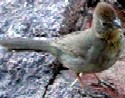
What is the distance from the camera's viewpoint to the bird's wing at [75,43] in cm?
452

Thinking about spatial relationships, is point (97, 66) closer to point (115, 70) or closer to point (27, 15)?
point (115, 70)

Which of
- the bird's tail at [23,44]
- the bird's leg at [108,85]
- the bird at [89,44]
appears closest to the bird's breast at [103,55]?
the bird at [89,44]

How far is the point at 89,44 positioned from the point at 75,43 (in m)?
0.12

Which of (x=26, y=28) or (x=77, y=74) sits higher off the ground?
(x=26, y=28)

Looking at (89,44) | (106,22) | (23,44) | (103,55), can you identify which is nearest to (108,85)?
(103,55)

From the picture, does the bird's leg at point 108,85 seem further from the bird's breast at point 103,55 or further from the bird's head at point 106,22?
the bird's head at point 106,22

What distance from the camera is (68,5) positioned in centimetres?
491

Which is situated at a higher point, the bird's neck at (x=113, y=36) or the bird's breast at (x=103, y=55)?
the bird's neck at (x=113, y=36)

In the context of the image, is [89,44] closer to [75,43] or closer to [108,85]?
[75,43]

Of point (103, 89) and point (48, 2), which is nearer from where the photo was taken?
point (103, 89)

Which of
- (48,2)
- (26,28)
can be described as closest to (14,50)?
(26,28)

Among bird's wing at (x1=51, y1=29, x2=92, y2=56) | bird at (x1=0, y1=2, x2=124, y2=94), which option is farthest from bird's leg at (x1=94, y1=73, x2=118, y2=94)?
bird's wing at (x1=51, y1=29, x2=92, y2=56)

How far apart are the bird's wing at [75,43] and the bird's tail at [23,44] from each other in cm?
9

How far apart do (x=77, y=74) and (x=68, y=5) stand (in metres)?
0.66
